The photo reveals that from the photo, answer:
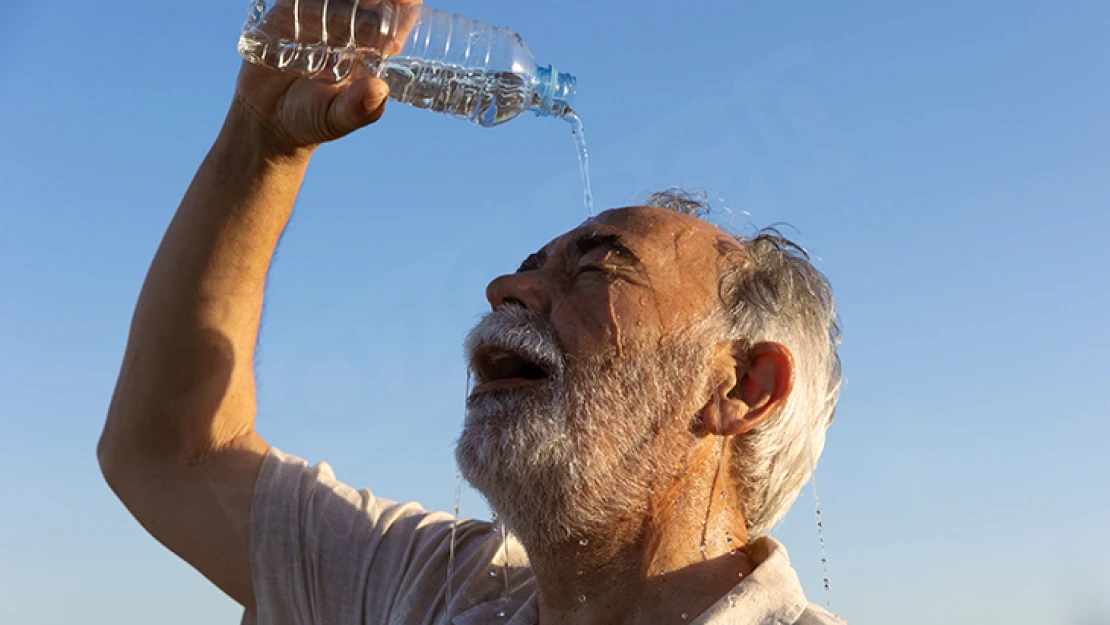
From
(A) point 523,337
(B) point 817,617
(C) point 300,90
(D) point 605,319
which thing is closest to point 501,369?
(A) point 523,337

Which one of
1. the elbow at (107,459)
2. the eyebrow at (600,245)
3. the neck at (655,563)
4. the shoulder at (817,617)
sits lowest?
the shoulder at (817,617)

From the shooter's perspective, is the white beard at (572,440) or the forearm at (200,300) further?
the forearm at (200,300)

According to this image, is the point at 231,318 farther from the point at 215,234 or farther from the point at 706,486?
the point at 706,486

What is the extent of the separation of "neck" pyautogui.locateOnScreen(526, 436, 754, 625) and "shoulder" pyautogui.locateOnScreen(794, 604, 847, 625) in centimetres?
24

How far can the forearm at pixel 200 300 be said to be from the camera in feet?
8.93

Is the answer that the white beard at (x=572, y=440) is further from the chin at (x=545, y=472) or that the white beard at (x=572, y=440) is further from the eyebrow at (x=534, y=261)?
the eyebrow at (x=534, y=261)

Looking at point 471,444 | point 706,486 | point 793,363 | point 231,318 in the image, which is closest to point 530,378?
point 471,444

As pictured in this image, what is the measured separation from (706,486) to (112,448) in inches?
71.6

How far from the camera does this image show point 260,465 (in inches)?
113

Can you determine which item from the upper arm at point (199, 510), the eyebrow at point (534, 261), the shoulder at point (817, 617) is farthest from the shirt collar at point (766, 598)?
the upper arm at point (199, 510)

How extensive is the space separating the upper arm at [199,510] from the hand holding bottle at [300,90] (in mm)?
1028

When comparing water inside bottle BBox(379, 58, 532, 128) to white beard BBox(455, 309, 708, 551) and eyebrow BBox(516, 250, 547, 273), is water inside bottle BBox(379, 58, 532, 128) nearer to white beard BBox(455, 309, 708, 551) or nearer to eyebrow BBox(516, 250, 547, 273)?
eyebrow BBox(516, 250, 547, 273)

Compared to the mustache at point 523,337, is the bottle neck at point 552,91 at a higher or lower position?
higher

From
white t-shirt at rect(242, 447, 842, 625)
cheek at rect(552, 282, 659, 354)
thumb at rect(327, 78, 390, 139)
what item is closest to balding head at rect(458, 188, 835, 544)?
cheek at rect(552, 282, 659, 354)
